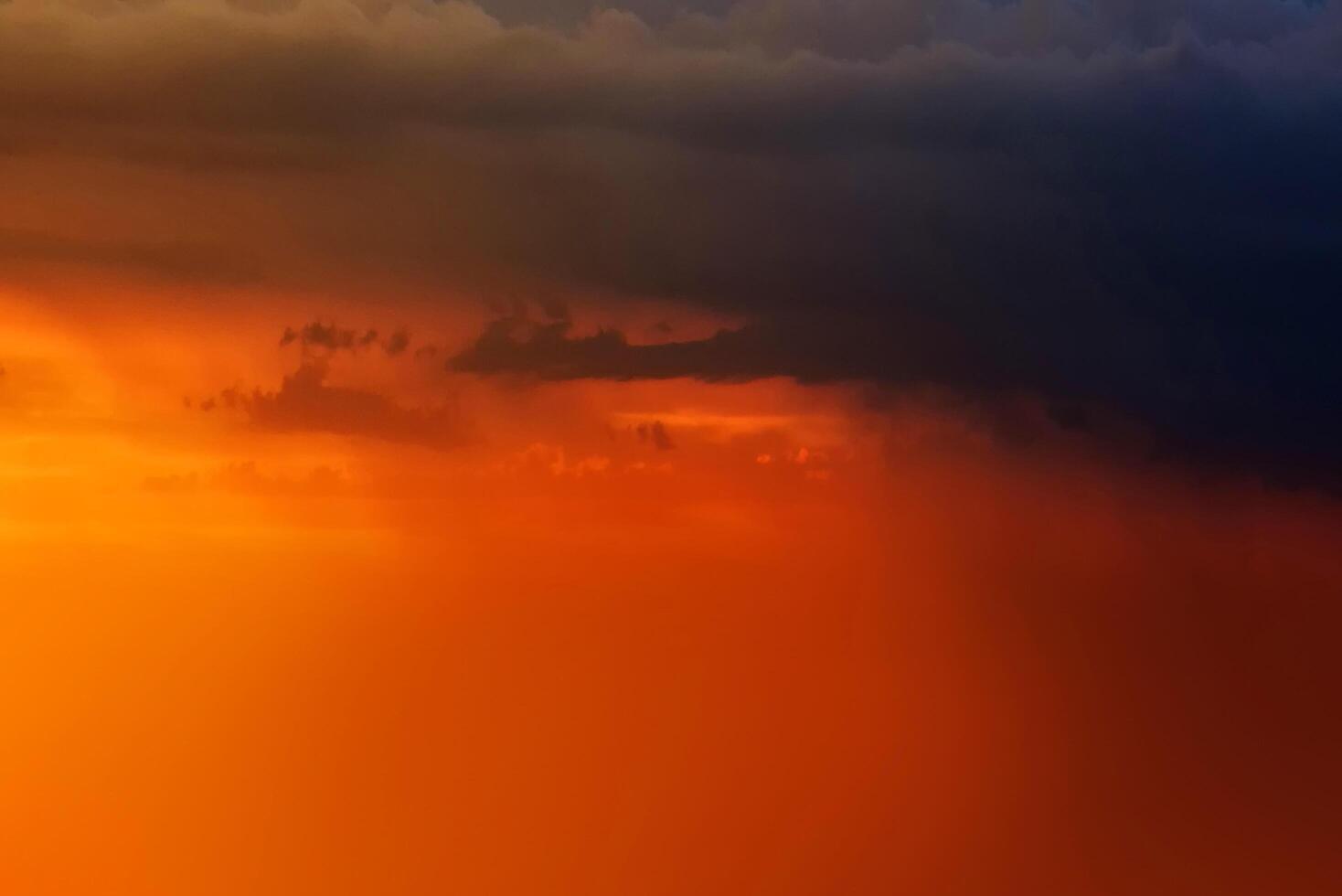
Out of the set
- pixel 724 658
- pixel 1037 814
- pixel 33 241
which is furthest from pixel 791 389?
pixel 33 241

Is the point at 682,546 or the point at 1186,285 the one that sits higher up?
the point at 1186,285

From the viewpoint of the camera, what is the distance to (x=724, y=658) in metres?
3.62

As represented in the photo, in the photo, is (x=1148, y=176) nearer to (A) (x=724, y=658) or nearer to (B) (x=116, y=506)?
(A) (x=724, y=658)

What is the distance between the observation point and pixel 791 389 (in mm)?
3758

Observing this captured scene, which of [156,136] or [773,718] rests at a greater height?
[156,136]

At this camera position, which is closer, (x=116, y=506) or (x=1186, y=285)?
(x=116, y=506)

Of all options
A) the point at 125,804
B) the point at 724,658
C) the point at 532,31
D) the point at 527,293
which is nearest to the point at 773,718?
the point at 724,658

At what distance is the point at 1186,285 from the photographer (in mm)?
3846

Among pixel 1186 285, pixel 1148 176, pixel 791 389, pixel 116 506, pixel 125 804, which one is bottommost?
pixel 125 804

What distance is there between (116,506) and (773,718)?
1.84 meters

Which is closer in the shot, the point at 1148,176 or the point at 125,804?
the point at 125,804

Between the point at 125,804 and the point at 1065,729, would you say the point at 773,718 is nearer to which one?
the point at 1065,729

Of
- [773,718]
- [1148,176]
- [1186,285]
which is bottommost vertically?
[773,718]

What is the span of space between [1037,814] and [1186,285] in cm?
155
